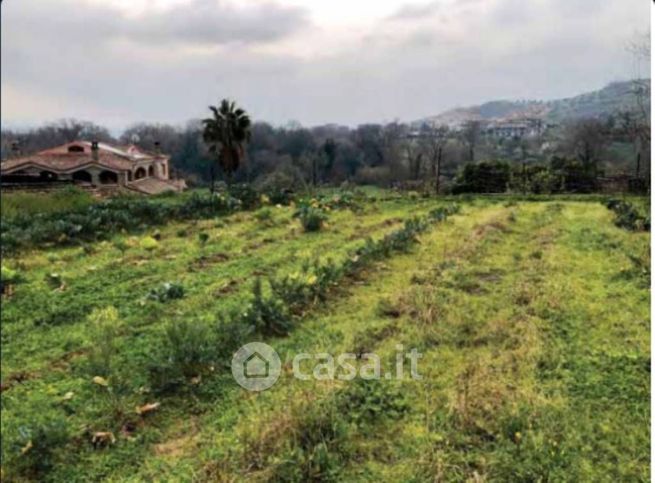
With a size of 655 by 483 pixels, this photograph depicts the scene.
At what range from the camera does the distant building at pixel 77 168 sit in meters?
4.70

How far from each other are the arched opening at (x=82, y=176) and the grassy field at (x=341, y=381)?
1007mm

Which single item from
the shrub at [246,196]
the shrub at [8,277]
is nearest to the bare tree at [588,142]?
the shrub at [246,196]

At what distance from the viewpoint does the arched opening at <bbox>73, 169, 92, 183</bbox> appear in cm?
579

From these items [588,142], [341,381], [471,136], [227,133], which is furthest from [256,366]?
[227,133]

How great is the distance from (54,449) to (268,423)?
970 millimetres

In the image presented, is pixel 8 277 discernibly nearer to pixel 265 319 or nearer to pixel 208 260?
pixel 208 260

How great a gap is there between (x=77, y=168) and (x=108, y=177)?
1.24m

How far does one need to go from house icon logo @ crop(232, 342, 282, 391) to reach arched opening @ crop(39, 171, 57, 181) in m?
2.75

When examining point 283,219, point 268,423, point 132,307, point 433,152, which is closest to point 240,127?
point 433,152

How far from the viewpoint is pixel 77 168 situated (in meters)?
5.61

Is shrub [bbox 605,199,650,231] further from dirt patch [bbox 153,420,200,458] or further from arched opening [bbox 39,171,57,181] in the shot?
arched opening [bbox 39,171,57,181]

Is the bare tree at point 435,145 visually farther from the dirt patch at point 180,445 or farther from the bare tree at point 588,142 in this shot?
the dirt patch at point 180,445

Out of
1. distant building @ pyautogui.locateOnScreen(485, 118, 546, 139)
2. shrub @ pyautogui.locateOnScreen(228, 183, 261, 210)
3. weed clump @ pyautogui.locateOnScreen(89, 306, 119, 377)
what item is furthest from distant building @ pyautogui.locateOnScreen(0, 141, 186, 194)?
distant building @ pyautogui.locateOnScreen(485, 118, 546, 139)

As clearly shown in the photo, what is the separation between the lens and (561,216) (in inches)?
406
